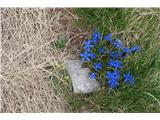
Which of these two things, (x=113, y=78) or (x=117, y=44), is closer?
(x=113, y=78)

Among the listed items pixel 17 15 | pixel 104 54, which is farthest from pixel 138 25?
pixel 17 15

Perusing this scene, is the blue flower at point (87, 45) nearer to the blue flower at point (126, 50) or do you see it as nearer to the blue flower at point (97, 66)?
the blue flower at point (97, 66)

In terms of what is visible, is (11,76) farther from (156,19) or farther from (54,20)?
(156,19)

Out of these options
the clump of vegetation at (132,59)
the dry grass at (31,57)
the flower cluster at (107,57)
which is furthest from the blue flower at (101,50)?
the dry grass at (31,57)

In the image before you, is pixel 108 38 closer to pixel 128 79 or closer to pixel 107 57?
pixel 107 57

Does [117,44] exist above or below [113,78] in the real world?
above

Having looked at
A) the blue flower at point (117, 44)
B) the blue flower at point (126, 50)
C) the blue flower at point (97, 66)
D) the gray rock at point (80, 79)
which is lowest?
the gray rock at point (80, 79)

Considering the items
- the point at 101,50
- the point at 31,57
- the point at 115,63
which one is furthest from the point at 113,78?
the point at 31,57
